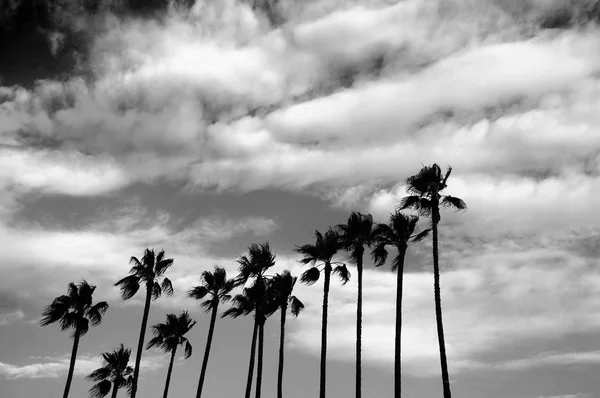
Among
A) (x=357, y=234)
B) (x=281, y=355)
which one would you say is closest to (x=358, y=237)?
(x=357, y=234)

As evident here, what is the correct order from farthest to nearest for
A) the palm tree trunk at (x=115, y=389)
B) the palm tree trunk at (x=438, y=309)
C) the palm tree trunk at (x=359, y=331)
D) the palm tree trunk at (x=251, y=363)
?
the palm tree trunk at (x=115, y=389)
the palm tree trunk at (x=251, y=363)
the palm tree trunk at (x=359, y=331)
the palm tree trunk at (x=438, y=309)

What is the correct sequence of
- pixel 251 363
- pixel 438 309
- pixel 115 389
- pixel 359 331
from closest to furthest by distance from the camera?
pixel 438 309 → pixel 359 331 → pixel 251 363 → pixel 115 389

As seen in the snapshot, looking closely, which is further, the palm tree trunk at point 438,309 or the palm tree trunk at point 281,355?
the palm tree trunk at point 281,355

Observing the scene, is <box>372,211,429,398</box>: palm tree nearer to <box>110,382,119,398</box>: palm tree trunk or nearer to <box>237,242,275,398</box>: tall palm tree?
<box>237,242,275,398</box>: tall palm tree

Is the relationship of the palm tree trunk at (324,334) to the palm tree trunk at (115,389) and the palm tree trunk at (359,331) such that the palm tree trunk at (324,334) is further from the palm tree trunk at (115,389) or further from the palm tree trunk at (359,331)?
the palm tree trunk at (115,389)

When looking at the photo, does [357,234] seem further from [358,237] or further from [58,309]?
[58,309]

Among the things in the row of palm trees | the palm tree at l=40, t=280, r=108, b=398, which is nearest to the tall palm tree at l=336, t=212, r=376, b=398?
the row of palm trees

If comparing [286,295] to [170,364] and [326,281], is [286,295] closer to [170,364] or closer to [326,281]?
[326,281]

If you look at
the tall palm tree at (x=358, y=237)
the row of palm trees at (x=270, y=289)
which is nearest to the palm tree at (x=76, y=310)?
the row of palm trees at (x=270, y=289)

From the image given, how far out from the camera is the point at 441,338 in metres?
32.5

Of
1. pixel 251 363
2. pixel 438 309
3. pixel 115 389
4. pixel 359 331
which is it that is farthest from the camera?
pixel 115 389

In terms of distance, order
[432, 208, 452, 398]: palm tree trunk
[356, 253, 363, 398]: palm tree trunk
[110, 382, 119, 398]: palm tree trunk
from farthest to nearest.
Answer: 1. [110, 382, 119, 398]: palm tree trunk
2. [356, 253, 363, 398]: palm tree trunk
3. [432, 208, 452, 398]: palm tree trunk

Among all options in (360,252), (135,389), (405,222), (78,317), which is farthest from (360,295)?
(78,317)

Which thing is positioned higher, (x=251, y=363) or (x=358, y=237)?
(x=358, y=237)
